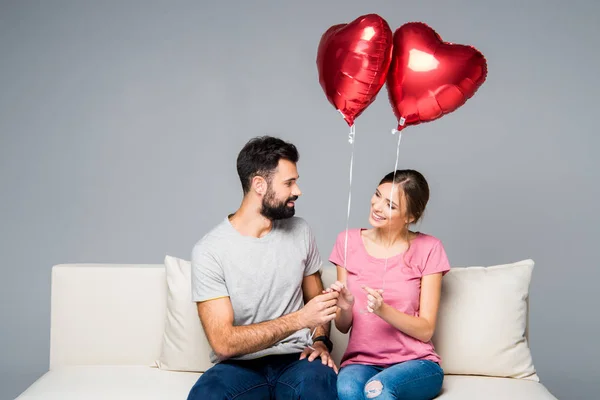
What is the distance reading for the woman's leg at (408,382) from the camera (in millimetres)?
2613

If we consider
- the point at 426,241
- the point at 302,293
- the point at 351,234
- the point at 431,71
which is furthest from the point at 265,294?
the point at 431,71

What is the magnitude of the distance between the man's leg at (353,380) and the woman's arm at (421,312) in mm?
186

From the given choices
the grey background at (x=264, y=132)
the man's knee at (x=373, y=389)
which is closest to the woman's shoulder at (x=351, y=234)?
the man's knee at (x=373, y=389)

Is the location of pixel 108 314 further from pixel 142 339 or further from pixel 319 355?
pixel 319 355

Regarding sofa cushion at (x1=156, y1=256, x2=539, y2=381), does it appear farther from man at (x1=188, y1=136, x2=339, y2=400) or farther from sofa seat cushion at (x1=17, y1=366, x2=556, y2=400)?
man at (x1=188, y1=136, x2=339, y2=400)

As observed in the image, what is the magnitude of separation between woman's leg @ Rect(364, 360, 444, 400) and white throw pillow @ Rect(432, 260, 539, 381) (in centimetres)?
26

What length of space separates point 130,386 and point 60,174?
1867 mm

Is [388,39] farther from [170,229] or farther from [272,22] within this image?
[170,229]

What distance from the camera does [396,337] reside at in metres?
2.85

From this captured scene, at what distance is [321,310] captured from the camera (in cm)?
262

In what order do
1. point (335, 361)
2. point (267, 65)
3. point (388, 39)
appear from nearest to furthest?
point (388, 39), point (335, 361), point (267, 65)

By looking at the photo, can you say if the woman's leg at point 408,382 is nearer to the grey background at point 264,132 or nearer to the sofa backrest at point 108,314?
the sofa backrest at point 108,314

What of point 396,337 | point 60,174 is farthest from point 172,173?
point 396,337

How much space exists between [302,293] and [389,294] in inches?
13.3
